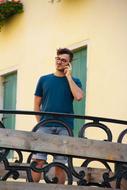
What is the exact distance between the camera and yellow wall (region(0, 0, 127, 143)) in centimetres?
1000

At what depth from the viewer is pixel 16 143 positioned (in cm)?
678

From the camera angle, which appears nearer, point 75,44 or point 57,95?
point 57,95

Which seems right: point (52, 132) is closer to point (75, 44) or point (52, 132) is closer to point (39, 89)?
point (39, 89)

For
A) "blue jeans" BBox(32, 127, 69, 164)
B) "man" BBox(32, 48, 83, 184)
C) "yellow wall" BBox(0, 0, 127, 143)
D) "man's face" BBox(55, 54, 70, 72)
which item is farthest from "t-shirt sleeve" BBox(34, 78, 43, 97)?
"yellow wall" BBox(0, 0, 127, 143)

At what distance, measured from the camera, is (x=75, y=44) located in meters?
11.2

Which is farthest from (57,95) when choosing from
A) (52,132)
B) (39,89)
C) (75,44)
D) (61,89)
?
(75,44)

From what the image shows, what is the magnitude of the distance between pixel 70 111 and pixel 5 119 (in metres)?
6.00

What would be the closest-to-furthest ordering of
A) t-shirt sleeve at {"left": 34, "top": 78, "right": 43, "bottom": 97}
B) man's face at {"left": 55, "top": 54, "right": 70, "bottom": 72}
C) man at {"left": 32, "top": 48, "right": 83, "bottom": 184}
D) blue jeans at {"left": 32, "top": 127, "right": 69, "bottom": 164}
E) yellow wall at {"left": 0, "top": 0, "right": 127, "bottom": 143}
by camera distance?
blue jeans at {"left": 32, "top": 127, "right": 69, "bottom": 164}
man at {"left": 32, "top": 48, "right": 83, "bottom": 184}
man's face at {"left": 55, "top": 54, "right": 70, "bottom": 72}
t-shirt sleeve at {"left": 34, "top": 78, "right": 43, "bottom": 97}
yellow wall at {"left": 0, "top": 0, "right": 127, "bottom": 143}

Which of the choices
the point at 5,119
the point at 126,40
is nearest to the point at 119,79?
the point at 126,40

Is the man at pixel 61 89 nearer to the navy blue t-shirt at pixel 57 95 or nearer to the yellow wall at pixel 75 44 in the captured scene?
the navy blue t-shirt at pixel 57 95

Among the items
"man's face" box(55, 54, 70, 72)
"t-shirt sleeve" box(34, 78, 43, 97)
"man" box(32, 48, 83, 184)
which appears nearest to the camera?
"man" box(32, 48, 83, 184)

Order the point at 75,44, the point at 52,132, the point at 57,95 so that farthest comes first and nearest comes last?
the point at 75,44 → the point at 57,95 → the point at 52,132

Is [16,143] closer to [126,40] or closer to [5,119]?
[126,40]

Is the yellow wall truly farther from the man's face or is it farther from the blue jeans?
the blue jeans
